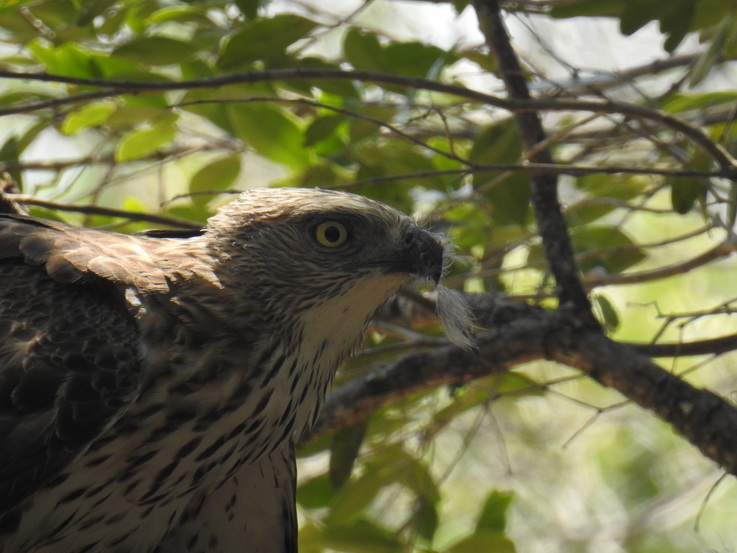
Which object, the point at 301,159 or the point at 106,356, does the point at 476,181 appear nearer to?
the point at 301,159

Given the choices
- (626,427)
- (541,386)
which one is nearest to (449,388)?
(541,386)

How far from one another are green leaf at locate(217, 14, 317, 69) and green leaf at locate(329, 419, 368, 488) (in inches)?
54.2

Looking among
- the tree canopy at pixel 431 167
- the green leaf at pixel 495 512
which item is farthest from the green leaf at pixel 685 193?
the green leaf at pixel 495 512

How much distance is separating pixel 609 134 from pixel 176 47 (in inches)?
68.8

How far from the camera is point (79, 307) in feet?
8.47

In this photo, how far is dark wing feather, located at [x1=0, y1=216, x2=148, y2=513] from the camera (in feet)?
7.81

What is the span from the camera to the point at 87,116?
3.64 meters

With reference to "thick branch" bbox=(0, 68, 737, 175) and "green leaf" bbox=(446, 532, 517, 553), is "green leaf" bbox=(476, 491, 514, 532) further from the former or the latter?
"thick branch" bbox=(0, 68, 737, 175)

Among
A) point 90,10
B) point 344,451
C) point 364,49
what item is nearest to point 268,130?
point 364,49

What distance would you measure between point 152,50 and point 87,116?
0.45 meters

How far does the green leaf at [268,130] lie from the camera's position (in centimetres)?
355

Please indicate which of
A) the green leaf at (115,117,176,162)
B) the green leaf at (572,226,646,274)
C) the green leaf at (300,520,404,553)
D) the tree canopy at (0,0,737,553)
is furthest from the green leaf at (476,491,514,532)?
the green leaf at (115,117,176,162)

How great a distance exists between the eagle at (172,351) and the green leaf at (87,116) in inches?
32.0

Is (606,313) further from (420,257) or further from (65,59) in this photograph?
(65,59)
